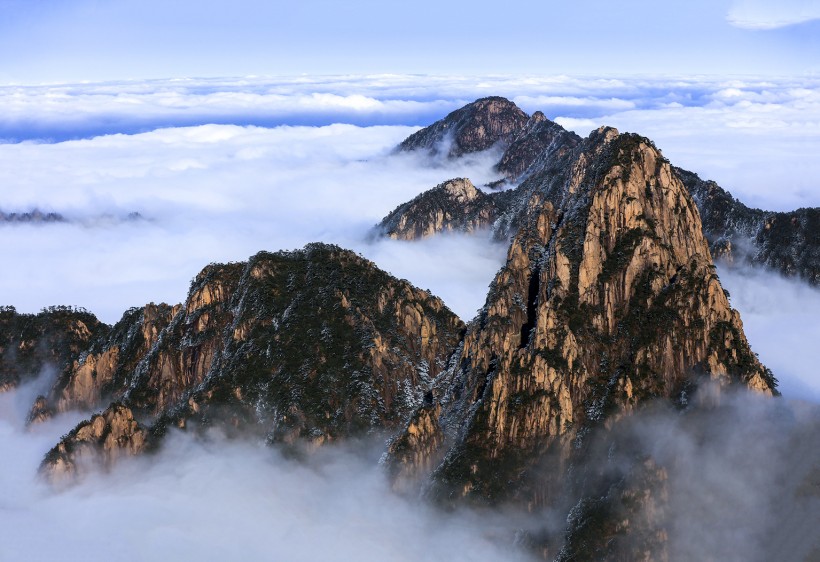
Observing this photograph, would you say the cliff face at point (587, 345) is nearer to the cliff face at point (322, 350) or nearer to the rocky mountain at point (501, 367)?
the rocky mountain at point (501, 367)

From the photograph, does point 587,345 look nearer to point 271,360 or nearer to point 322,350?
point 322,350

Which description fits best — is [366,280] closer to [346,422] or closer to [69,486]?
[346,422]

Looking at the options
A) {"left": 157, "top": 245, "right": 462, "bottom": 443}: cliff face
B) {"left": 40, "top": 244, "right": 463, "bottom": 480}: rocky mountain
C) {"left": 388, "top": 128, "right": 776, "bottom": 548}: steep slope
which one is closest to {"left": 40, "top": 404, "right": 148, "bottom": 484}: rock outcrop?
{"left": 40, "top": 244, "right": 463, "bottom": 480}: rocky mountain

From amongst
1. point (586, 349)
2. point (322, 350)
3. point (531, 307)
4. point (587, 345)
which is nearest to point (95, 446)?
point (322, 350)

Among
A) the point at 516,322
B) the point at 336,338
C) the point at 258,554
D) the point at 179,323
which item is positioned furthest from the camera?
the point at 179,323

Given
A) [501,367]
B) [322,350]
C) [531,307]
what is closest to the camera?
[501,367]

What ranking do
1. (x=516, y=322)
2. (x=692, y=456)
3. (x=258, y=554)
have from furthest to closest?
(x=516, y=322) < (x=258, y=554) < (x=692, y=456)

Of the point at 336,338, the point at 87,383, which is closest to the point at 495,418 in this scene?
the point at 336,338
